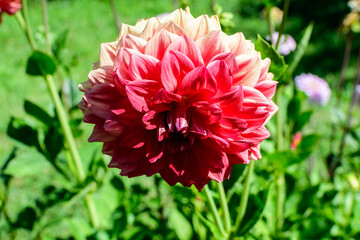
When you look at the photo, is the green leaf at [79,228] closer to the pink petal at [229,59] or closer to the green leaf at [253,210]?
the green leaf at [253,210]

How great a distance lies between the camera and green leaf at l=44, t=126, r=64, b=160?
120cm

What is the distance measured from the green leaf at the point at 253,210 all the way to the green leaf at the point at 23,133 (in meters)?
0.69

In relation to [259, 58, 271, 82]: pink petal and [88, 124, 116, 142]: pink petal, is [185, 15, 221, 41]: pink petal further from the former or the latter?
[88, 124, 116, 142]: pink petal

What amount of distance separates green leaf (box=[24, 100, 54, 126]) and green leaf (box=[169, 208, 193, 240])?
0.48 m

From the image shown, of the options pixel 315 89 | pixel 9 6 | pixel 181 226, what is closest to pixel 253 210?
pixel 181 226

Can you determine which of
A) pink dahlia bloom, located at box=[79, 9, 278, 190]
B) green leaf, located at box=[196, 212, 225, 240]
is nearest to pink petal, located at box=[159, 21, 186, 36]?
pink dahlia bloom, located at box=[79, 9, 278, 190]

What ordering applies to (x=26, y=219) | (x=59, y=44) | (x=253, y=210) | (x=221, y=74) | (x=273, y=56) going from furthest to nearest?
(x=26, y=219) < (x=59, y=44) < (x=253, y=210) < (x=273, y=56) < (x=221, y=74)

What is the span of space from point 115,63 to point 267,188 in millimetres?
471

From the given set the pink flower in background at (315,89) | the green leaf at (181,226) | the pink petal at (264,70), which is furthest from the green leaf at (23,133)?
the pink flower in background at (315,89)

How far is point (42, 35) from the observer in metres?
1.19

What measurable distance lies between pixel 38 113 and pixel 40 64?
0.21 metres

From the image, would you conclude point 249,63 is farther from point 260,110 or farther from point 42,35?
point 42,35

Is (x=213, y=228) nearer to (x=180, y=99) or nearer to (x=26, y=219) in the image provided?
(x=180, y=99)

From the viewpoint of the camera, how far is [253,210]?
3.04ft
